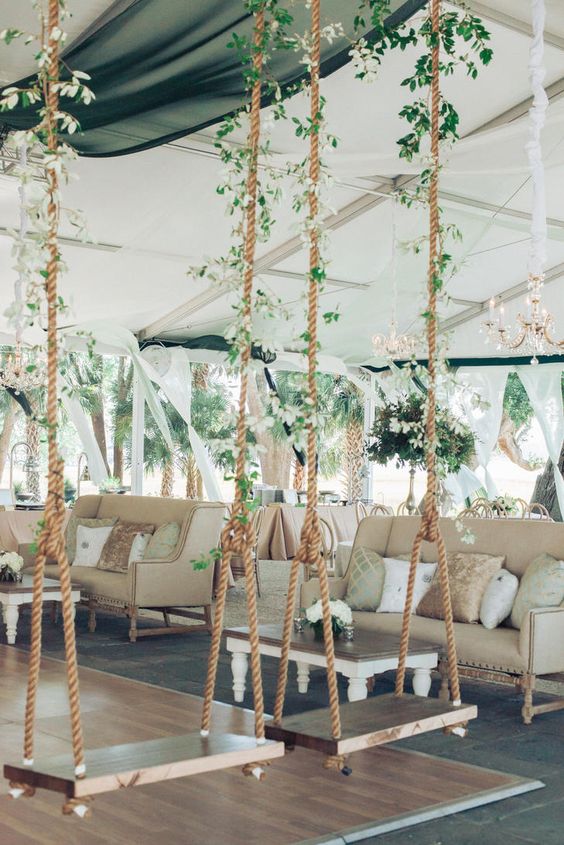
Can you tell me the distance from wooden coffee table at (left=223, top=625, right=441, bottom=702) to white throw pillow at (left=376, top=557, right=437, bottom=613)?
0.46 m

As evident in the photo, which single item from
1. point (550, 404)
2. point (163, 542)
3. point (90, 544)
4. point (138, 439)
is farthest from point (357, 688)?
point (138, 439)

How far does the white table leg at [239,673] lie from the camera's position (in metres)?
5.48

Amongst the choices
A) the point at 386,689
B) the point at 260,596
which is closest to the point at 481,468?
the point at 260,596

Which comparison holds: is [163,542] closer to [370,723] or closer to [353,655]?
[353,655]

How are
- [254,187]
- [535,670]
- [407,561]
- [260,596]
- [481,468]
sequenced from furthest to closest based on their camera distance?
[481,468] → [260,596] → [407,561] → [535,670] → [254,187]

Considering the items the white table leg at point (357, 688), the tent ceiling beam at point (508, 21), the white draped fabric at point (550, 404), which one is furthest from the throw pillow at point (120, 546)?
the white draped fabric at point (550, 404)

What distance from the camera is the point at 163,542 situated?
7.84 meters

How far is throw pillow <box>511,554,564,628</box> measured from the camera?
17.7ft

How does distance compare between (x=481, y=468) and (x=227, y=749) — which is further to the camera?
(x=481, y=468)

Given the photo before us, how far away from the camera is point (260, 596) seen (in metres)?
9.83

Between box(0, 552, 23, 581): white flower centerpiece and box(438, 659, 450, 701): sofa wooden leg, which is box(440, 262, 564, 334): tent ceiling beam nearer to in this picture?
box(0, 552, 23, 581): white flower centerpiece

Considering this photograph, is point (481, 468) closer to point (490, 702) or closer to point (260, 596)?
point (260, 596)

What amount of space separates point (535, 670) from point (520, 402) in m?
14.8

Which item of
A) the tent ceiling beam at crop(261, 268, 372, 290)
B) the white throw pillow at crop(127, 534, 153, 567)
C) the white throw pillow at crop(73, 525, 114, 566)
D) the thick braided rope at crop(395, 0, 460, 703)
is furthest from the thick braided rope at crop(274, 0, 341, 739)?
the tent ceiling beam at crop(261, 268, 372, 290)
